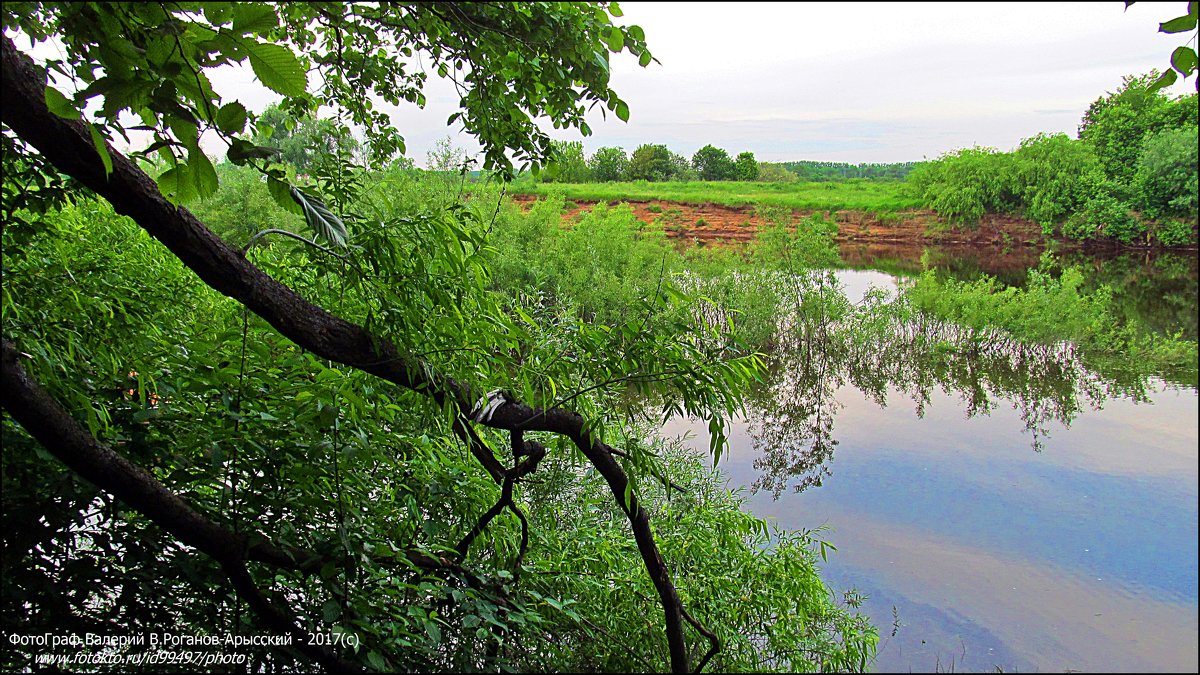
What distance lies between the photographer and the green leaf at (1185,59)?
937 millimetres

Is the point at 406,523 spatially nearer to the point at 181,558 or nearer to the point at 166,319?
the point at 181,558

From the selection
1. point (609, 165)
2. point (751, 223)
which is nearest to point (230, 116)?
point (609, 165)

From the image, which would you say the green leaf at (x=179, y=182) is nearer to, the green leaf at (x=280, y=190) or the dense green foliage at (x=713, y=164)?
the green leaf at (x=280, y=190)

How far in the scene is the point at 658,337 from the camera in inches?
55.2

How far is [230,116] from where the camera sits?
0.86 metres

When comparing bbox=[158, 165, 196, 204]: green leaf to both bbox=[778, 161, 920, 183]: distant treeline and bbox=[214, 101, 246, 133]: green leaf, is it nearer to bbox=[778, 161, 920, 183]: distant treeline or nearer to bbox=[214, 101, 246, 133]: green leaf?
bbox=[214, 101, 246, 133]: green leaf

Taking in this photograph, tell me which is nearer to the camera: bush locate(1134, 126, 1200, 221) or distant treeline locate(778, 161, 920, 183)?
bush locate(1134, 126, 1200, 221)

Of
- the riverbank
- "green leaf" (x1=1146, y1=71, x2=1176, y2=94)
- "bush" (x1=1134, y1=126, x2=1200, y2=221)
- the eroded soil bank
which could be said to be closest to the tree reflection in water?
"bush" (x1=1134, y1=126, x2=1200, y2=221)

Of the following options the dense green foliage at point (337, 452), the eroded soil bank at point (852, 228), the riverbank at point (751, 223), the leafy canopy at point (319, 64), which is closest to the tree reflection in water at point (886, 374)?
the eroded soil bank at point (852, 228)

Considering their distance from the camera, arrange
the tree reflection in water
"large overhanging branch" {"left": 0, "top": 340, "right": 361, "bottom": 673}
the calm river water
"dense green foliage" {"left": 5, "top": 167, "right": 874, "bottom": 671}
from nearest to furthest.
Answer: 1. "large overhanging branch" {"left": 0, "top": 340, "right": 361, "bottom": 673}
2. "dense green foliage" {"left": 5, "top": 167, "right": 874, "bottom": 671}
3. the calm river water
4. the tree reflection in water

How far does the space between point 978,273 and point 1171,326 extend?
9.49 feet

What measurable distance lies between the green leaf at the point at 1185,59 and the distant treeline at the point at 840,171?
12.9m

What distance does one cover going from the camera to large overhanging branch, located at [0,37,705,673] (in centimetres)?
102

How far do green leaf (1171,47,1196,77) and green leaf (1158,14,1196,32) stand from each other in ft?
0.08
